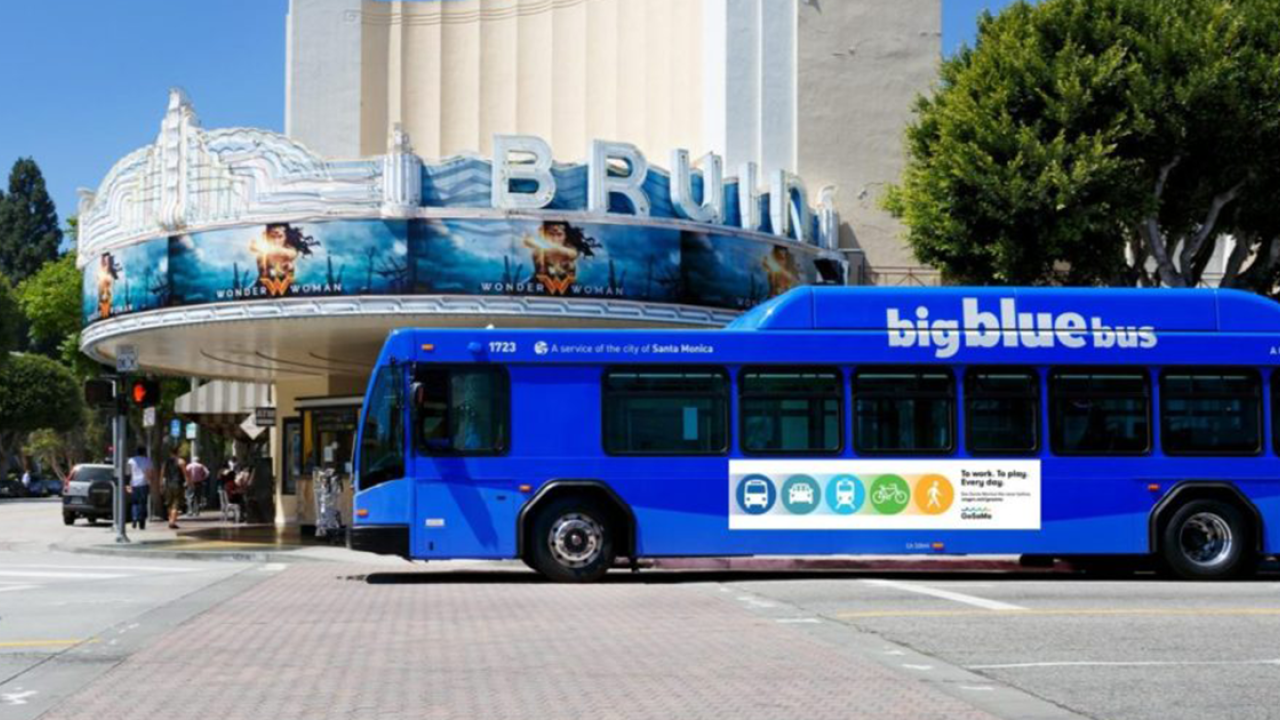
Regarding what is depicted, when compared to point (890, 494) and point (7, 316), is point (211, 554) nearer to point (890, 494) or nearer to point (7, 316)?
point (890, 494)

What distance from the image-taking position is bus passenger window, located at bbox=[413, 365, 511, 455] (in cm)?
1794

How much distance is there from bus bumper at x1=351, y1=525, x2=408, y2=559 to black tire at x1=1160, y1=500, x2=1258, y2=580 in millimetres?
8418

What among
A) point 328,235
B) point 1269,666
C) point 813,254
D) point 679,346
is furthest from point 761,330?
point 813,254

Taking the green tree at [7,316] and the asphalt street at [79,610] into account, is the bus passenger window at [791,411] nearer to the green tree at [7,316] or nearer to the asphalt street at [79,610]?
the asphalt street at [79,610]

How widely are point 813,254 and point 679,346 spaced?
568 inches

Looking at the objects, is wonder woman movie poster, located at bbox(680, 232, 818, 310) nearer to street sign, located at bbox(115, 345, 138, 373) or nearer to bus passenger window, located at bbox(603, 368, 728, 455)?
street sign, located at bbox(115, 345, 138, 373)

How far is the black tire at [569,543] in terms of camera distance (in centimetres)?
1783

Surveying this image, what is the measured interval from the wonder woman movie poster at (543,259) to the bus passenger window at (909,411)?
10347mm

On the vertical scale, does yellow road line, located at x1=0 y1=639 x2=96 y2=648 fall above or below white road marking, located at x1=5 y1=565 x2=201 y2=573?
above

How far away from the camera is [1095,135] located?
2636 centimetres

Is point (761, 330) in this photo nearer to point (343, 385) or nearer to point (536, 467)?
point (536, 467)

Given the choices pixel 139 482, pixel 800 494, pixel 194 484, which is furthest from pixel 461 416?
pixel 194 484

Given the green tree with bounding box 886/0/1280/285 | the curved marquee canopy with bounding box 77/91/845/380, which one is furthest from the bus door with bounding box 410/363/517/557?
the green tree with bounding box 886/0/1280/285

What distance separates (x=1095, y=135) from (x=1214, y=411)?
892cm
